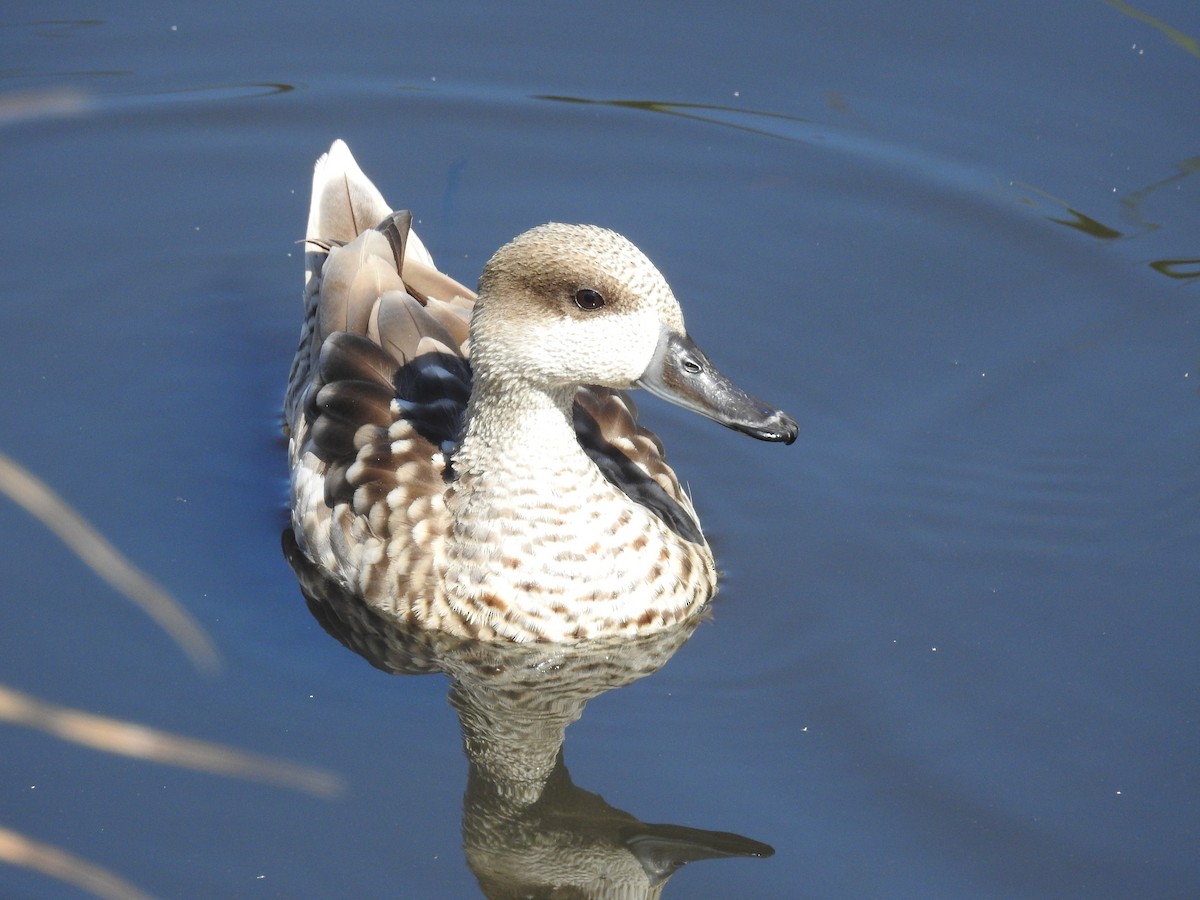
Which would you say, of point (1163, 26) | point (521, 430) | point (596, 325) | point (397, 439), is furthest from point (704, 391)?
point (1163, 26)

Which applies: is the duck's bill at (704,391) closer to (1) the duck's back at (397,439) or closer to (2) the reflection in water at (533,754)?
(1) the duck's back at (397,439)

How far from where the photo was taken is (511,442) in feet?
17.5

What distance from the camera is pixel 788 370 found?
22.4 feet

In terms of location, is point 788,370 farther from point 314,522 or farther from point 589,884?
point 589,884

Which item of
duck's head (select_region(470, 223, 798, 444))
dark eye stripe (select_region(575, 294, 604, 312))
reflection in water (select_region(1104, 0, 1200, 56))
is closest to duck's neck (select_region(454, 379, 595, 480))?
duck's head (select_region(470, 223, 798, 444))

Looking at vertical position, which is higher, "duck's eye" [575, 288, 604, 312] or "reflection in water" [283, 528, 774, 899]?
"duck's eye" [575, 288, 604, 312]

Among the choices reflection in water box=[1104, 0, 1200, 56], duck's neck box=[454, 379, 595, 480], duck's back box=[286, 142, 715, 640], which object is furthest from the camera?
reflection in water box=[1104, 0, 1200, 56]

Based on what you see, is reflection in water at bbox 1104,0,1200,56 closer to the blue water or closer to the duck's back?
the blue water

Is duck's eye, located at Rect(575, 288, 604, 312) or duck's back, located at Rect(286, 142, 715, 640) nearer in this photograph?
duck's eye, located at Rect(575, 288, 604, 312)

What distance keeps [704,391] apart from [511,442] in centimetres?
73

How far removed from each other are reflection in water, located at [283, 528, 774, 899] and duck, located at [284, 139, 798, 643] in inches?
2.9

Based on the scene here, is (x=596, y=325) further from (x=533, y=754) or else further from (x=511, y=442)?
(x=533, y=754)

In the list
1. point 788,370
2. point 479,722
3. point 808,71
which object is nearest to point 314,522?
point 479,722

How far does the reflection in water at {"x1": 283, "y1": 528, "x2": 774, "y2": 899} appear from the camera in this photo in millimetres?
4613
